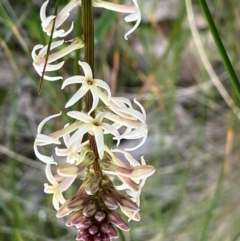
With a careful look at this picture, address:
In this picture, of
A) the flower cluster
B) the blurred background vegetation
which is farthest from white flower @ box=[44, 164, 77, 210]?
the blurred background vegetation

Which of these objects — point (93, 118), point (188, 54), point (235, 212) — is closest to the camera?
point (93, 118)

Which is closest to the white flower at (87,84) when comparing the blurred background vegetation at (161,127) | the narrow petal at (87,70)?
the narrow petal at (87,70)

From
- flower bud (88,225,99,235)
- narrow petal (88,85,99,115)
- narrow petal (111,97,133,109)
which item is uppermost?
narrow petal (88,85,99,115)

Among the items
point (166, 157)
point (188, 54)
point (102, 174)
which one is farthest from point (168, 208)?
point (102, 174)

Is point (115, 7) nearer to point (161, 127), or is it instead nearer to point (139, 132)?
point (139, 132)

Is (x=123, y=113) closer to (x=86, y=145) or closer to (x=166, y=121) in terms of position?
(x=86, y=145)

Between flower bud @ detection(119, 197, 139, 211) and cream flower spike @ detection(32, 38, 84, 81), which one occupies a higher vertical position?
cream flower spike @ detection(32, 38, 84, 81)

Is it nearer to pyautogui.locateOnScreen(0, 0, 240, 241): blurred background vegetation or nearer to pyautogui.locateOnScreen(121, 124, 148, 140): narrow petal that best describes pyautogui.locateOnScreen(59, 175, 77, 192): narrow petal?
pyautogui.locateOnScreen(121, 124, 148, 140): narrow petal

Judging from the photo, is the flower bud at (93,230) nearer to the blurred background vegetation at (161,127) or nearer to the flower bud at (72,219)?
the flower bud at (72,219)
